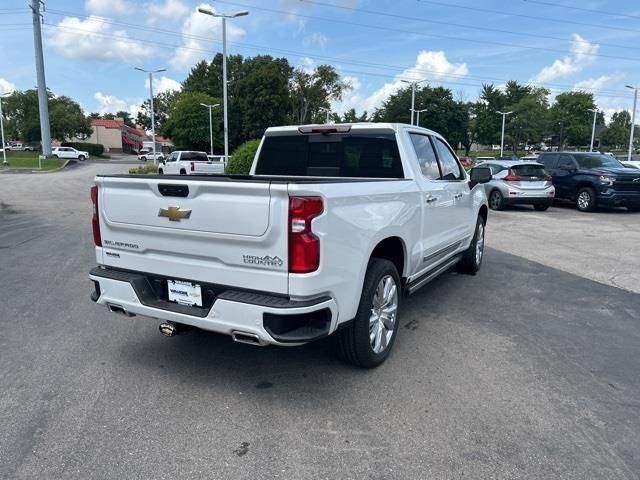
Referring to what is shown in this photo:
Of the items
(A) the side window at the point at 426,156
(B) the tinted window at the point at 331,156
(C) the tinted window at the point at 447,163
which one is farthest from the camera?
(C) the tinted window at the point at 447,163

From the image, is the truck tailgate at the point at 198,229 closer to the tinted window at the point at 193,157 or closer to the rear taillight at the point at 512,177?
the rear taillight at the point at 512,177

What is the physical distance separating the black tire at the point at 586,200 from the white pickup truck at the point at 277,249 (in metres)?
12.4

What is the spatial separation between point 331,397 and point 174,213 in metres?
1.71

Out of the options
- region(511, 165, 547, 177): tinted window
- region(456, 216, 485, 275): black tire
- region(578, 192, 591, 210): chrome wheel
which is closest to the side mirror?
region(456, 216, 485, 275): black tire

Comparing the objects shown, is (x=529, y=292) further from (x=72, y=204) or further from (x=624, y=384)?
(x=72, y=204)

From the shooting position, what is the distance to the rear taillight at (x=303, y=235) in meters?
3.04

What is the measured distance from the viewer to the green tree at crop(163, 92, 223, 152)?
65812 millimetres

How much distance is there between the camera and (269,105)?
6150 centimetres

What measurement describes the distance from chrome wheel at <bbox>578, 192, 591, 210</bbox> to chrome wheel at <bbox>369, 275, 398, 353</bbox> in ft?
44.4

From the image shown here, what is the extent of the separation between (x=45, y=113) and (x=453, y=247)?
2024 inches

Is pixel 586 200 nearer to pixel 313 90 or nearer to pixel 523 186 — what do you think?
pixel 523 186

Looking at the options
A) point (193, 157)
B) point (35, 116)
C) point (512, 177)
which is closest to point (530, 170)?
point (512, 177)

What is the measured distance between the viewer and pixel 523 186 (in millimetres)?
15094

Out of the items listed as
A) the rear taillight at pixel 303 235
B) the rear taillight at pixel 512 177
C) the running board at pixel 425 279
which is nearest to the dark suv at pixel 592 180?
the rear taillight at pixel 512 177
